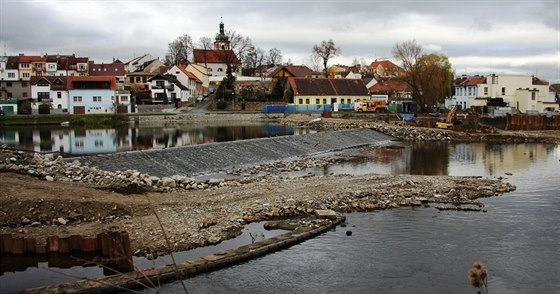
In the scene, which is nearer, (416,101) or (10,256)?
(10,256)

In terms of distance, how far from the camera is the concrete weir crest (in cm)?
2809

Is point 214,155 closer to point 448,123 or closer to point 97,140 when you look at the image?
point 97,140

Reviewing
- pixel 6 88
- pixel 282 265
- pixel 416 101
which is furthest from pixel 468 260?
pixel 6 88

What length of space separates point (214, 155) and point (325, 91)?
194 ft

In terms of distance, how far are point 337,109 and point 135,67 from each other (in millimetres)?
71869

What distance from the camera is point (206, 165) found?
3142 cm

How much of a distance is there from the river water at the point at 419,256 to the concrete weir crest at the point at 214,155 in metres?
13.7

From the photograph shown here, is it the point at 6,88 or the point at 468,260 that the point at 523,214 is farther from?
the point at 6,88

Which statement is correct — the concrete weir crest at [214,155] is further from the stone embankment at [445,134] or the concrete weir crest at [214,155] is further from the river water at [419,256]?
the river water at [419,256]

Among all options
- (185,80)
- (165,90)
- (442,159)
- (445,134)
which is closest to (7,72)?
(165,90)

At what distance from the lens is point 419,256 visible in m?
Answer: 14.8

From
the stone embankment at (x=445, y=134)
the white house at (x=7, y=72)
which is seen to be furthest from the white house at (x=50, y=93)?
the stone embankment at (x=445, y=134)

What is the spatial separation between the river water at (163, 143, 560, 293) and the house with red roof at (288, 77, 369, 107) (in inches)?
2602

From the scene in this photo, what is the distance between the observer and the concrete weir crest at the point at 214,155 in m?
28.1
